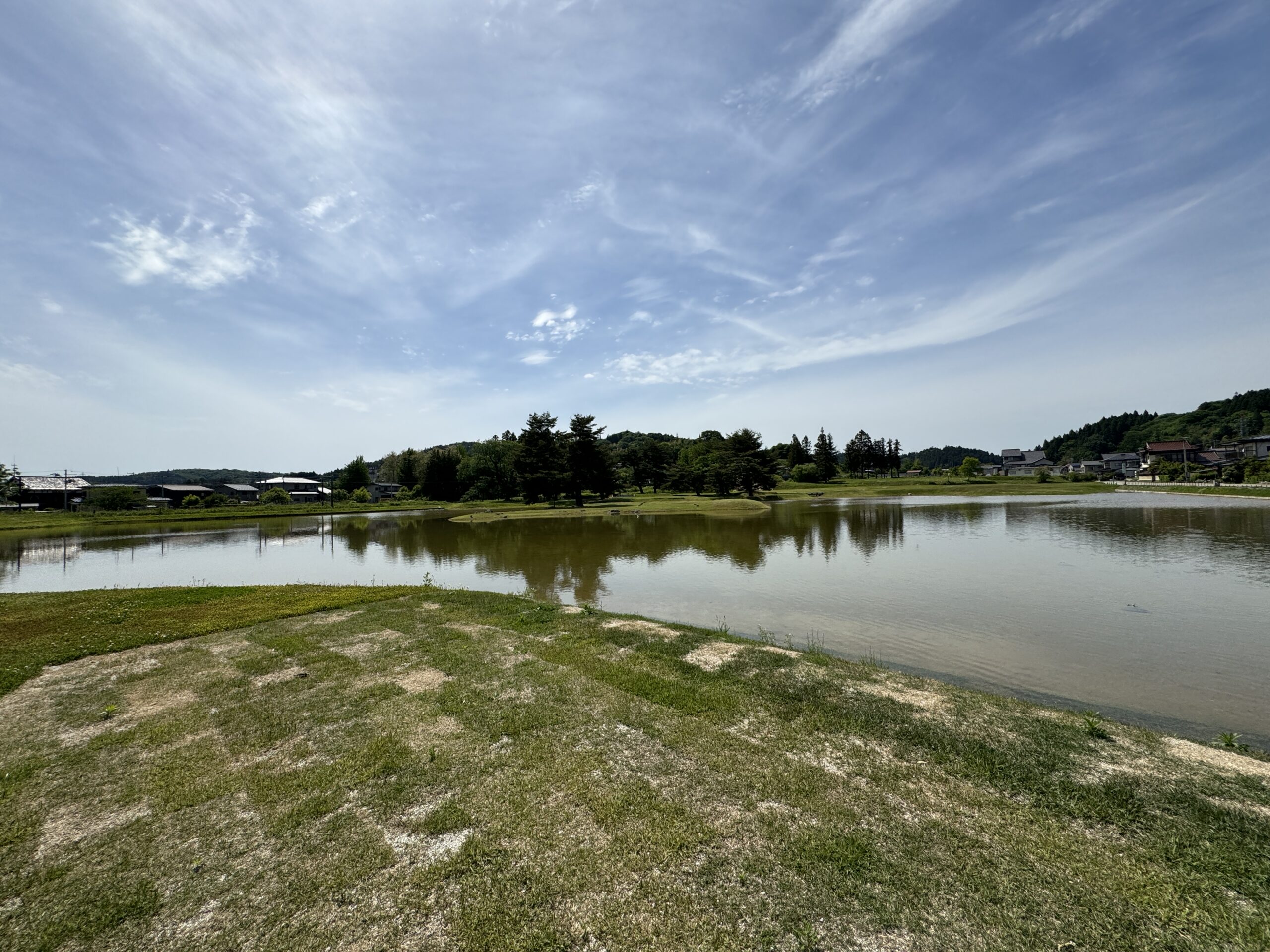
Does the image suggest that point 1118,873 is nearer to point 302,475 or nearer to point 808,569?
point 808,569

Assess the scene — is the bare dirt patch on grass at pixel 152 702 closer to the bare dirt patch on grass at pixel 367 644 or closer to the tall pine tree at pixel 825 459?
the bare dirt patch on grass at pixel 367 644

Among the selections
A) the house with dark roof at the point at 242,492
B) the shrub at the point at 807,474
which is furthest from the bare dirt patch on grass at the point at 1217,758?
the house with dark roof at the point at 242,492

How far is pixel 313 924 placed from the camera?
3941 millimetres

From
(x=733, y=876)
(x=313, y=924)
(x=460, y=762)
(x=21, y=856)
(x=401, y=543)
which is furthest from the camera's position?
(x=401, y=543)

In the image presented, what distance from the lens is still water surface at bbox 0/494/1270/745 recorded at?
33.4 ft

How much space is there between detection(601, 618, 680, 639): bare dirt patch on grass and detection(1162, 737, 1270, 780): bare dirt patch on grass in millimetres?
7415

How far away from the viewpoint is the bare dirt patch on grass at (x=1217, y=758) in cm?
576

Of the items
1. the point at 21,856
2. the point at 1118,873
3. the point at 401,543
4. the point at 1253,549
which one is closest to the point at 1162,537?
the point at 1253,549

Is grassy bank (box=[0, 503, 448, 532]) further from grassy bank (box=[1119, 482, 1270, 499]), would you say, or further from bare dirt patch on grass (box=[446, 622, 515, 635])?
grassy bank (box=[1119, 482, 1270, 499])

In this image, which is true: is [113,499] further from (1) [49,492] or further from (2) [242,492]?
(2) [242,492]

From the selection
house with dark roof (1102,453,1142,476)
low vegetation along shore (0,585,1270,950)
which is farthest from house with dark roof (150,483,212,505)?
house with dark roof (1102,453,1142,476)

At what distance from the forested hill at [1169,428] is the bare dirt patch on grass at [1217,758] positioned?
163 m

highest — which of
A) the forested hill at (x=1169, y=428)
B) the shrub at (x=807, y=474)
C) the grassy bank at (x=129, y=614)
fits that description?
the forested hill at (x=1169, y=428)

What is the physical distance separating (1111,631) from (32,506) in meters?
126
